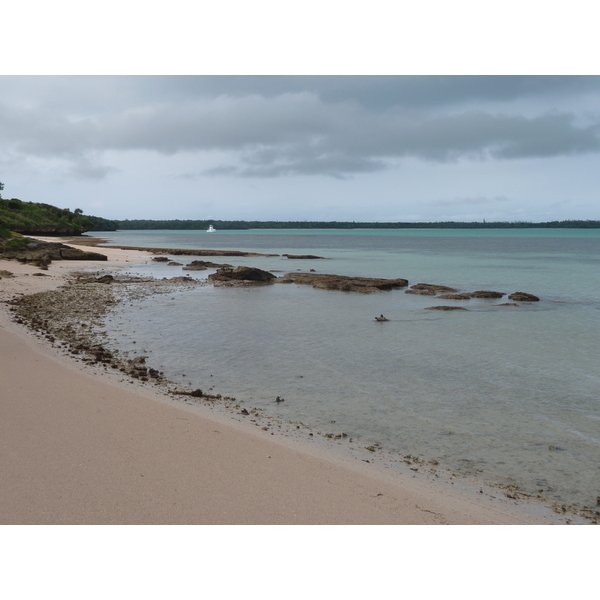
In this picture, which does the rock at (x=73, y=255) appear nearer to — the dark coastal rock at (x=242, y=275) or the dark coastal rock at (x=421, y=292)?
the dark coastal rock at (x=242, y=275)

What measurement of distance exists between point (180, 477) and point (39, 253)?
3659 cm

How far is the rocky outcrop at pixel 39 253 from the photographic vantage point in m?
33.6

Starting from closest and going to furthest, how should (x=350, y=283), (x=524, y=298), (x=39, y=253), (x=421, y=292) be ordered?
(x=524, y=298) → (x=421, y=292) → (x=350, y=283) → (x=39, y=253)

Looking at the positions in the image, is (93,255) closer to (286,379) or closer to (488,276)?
(488,276)

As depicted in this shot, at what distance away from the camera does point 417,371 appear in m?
10.8

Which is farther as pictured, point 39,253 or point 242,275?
point 39,253

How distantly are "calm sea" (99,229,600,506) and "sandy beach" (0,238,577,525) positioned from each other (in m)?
1.20

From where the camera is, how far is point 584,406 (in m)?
8.68

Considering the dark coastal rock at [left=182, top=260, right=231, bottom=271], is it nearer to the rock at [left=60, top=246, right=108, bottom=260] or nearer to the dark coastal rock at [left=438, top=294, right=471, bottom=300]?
the rock at [left=60, top=246, right=108, bottom=260]

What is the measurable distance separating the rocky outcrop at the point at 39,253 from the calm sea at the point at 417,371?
62.2 ft

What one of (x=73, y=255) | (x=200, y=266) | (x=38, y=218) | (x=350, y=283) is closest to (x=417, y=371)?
(x=350, y=283)

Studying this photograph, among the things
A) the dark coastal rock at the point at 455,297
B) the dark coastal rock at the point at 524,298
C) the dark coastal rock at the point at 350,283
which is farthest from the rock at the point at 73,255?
the dark coastal rock at the point at 524,298

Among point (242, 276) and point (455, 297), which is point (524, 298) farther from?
point (242, 276)

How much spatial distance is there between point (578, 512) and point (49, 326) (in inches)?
510
